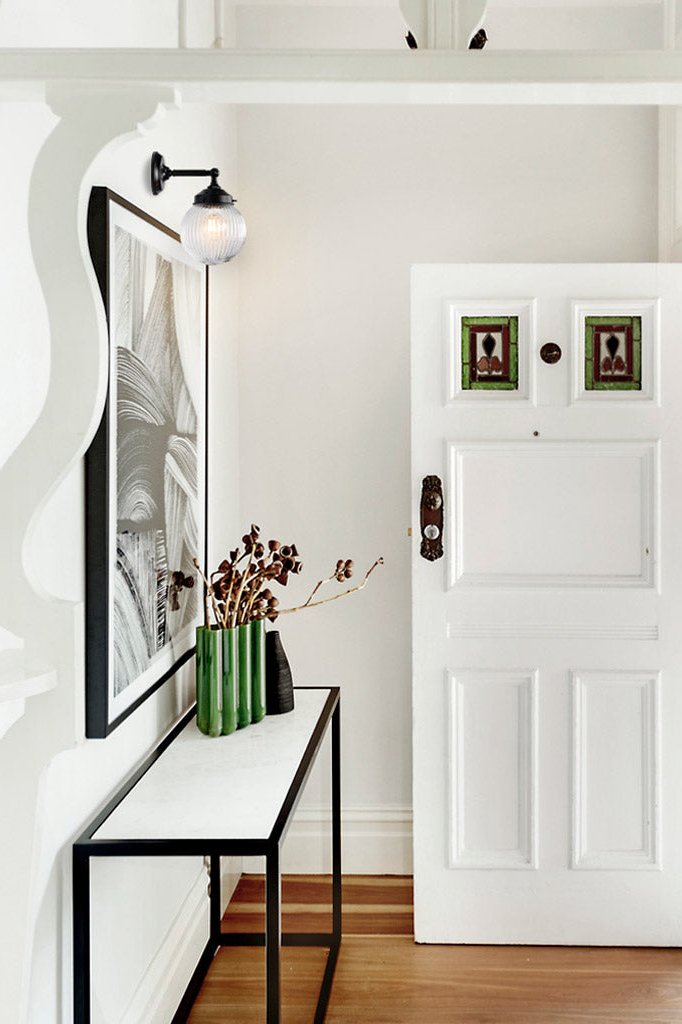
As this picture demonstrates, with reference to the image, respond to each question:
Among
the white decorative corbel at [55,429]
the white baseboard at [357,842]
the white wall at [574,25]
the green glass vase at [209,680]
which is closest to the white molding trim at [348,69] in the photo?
the white decorative corbel at [55,429]

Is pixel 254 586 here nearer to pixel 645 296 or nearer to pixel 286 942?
pixel 286 942

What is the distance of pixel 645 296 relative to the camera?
9.18 ft

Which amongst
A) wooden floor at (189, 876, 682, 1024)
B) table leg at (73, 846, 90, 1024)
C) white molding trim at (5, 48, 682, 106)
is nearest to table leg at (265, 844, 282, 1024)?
table leg at (73, 846, 90, 1024)

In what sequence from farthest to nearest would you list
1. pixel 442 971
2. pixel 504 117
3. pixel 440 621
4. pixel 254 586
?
pixel 504 117, pixel 440 621, pixel 442 971, pixel 254 586

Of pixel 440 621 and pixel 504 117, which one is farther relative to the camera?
pixel 504 117

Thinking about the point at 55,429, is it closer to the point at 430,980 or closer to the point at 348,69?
the point at 348,69

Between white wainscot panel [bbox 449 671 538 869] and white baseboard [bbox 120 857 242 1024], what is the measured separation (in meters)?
0.70

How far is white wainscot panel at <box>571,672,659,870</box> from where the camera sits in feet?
9.21

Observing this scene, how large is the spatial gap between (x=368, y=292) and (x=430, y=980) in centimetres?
197

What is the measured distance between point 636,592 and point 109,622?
5.15 feet

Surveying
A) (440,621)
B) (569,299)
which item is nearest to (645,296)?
(569,299)

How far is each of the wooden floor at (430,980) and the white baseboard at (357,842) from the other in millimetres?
242

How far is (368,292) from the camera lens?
3.19 m

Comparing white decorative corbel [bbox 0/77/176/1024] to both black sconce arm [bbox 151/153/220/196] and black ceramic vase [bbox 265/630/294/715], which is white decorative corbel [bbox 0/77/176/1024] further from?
black ceramic vase [bbox 265/630/294/715]
